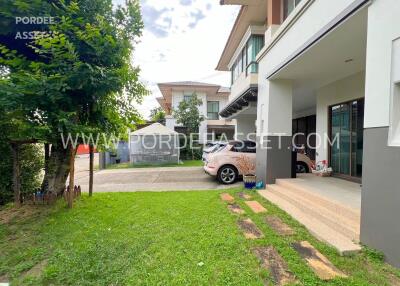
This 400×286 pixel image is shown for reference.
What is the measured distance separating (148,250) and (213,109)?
1985 centimetres

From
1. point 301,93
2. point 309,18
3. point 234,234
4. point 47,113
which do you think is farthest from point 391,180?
point 301,93

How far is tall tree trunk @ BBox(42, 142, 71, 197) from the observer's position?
5512 mm

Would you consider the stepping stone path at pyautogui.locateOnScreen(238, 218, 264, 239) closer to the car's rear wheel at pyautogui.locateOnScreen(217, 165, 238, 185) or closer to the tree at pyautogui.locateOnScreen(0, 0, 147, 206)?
the tree at pyautogui.locateOnScreen(0, 0, 147, 206)

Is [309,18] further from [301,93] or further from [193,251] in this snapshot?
[193,251]

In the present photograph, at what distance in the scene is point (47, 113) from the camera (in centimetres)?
436

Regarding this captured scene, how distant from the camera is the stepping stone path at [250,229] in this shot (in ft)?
11.7

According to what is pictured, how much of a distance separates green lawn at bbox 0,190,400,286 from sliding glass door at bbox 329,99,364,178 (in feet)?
11.2

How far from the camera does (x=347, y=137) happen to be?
6844mm

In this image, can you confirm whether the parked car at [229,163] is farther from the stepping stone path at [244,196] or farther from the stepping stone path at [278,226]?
the stepping stone path at [278,226]

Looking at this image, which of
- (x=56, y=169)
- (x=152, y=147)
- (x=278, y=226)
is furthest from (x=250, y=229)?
(x=152, y=147)

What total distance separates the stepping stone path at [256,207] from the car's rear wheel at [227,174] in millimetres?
2939

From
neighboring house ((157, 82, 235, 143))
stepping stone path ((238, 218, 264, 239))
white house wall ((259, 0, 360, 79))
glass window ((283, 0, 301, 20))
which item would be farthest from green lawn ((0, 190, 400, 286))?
neighboring house ((157, 82, 235, 143))

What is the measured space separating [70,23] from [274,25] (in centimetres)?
563

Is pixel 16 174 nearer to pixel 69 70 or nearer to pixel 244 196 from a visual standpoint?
pixel 69 70
